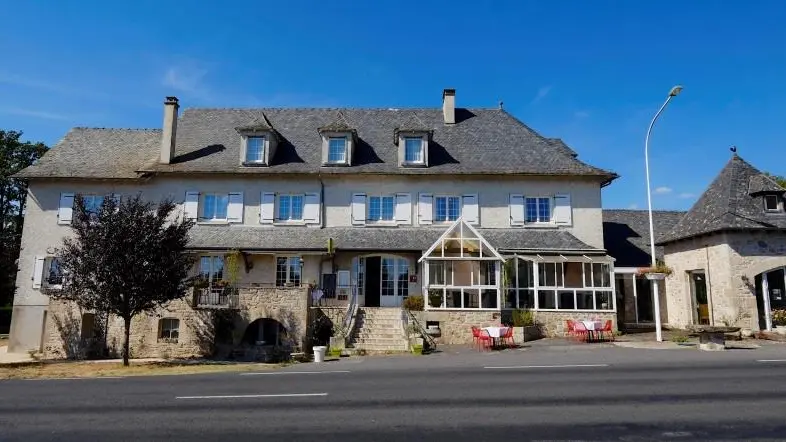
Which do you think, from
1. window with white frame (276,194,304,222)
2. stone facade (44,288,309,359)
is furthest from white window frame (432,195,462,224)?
stone facade (44,288,309,359)

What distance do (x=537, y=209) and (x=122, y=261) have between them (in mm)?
17458

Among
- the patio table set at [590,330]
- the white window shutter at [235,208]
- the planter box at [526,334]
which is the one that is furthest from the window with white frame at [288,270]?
the patio table set at [590,330]

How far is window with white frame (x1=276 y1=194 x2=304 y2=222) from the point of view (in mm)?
23969

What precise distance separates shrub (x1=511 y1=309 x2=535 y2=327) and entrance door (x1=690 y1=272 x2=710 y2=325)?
749cm

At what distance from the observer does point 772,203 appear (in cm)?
1981

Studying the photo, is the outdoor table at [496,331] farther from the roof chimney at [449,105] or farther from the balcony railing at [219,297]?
the roof chimney at [449,105]

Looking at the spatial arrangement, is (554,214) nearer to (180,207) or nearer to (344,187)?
(344,187)

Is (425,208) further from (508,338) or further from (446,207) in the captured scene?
(508,338)

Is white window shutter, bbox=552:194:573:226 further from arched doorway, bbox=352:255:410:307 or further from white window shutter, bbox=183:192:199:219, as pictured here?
white window shutter, bbox=183:192:199:219

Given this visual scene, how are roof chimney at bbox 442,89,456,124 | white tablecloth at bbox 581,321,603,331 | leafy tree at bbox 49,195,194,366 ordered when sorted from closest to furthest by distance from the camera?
1. leafy tree at bbox 49,195,194,366
2. white tablecloth at bbox 581,321,603,331
3. roof chimney at bbox 442,89,456,124

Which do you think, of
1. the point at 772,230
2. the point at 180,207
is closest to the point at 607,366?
the point at 772,230

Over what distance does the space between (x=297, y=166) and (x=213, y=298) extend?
775 cm

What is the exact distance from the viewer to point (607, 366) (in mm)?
12219

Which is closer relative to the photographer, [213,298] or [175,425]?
[175,425]
